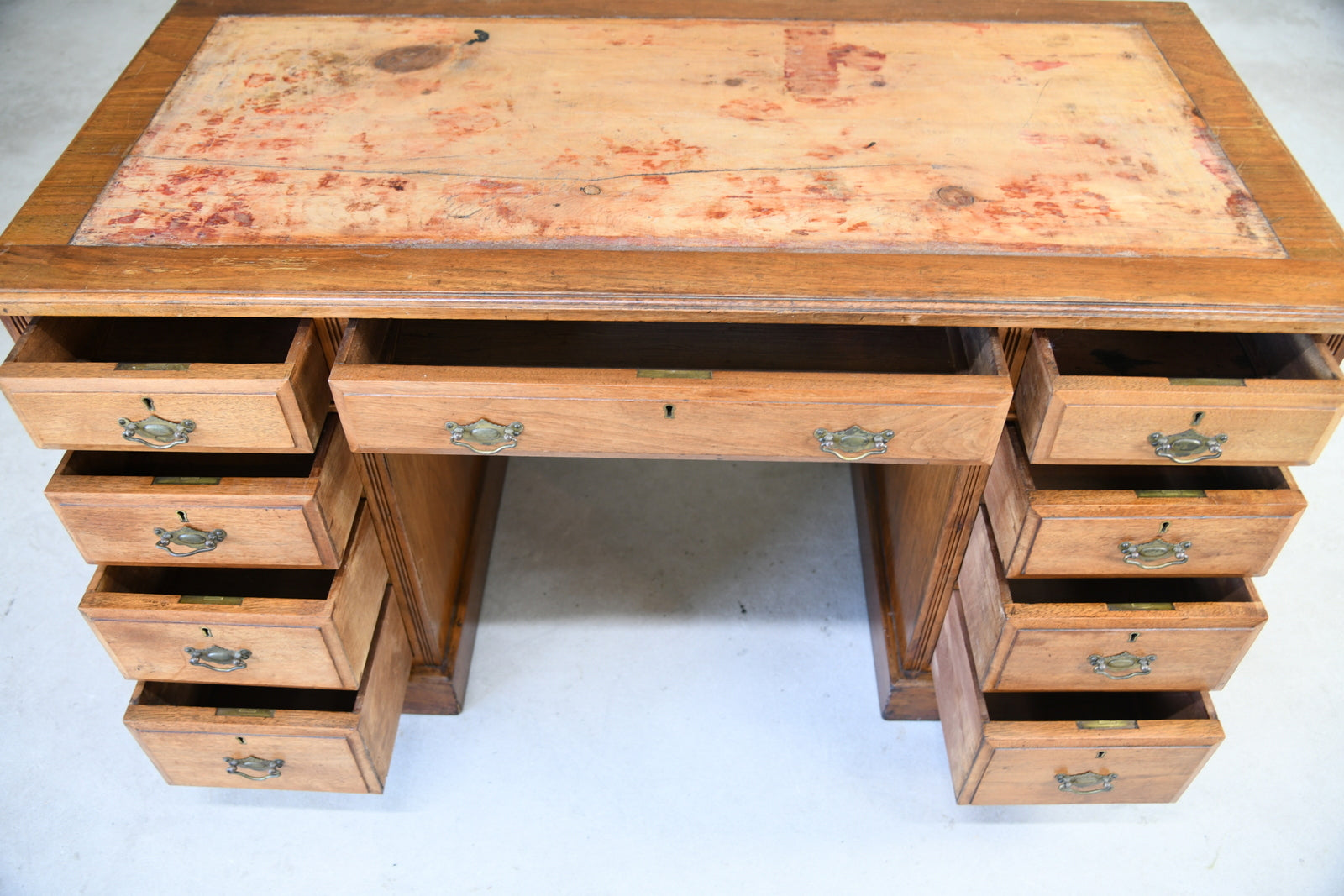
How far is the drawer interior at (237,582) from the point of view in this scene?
4.81 ft

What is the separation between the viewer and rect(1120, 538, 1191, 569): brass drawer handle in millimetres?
1246

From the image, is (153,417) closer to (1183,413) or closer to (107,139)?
(107,139)

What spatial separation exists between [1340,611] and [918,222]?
1.18 m

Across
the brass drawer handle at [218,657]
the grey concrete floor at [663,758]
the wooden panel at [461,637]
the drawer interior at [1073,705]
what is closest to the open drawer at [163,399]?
the brass drawer handle at [218,657]

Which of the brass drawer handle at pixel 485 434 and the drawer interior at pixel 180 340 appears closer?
the brass drawer handle at pixel 485 434

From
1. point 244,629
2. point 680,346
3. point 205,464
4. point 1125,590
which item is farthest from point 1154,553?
point 205,464

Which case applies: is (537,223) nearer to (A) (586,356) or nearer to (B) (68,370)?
(A) (586,356)

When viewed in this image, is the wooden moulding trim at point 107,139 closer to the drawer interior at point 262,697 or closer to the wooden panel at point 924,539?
the drawer interior at point 262,697

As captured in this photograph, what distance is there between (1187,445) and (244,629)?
112cm

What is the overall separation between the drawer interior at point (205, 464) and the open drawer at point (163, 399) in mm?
158

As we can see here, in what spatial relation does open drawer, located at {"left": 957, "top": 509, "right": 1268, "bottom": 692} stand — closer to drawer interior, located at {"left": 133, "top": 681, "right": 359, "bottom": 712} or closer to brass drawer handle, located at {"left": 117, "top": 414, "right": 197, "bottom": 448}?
drawer interior, located at {"left": 133, "top": 681, "right": 359, "bottom": 712}

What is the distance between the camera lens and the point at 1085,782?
4.56ft

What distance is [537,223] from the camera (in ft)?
4.04

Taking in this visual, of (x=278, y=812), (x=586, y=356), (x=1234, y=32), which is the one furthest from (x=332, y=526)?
(x=1234, y=32)
